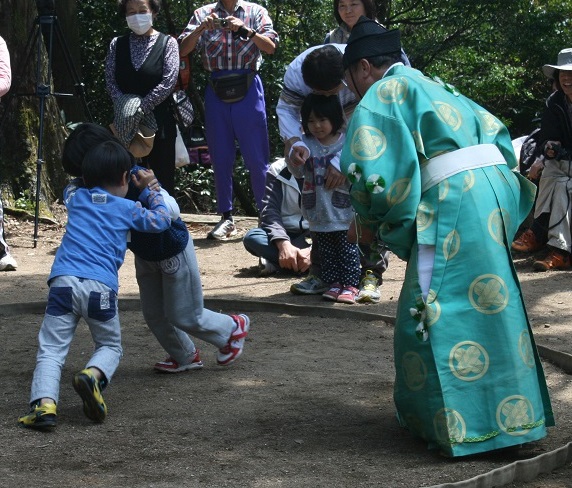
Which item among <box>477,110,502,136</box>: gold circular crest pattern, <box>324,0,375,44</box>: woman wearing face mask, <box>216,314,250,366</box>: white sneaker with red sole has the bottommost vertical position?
<box>216,314,250,366</box>: white sneaker with red sole

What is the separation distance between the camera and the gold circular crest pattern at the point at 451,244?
3.74m

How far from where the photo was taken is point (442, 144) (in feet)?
12.6

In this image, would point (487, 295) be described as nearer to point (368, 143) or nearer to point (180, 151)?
point (368, 143)

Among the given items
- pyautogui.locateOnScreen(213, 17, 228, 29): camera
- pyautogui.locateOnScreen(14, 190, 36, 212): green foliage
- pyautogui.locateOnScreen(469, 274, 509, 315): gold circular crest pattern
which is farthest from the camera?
pyautogui.locateOnScreen(14, 190, 36, 212): green foliage

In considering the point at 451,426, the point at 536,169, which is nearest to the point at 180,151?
the point at 536,169

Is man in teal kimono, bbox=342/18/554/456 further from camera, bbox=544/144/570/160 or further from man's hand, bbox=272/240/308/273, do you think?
camera, bbox=544/144/570/160

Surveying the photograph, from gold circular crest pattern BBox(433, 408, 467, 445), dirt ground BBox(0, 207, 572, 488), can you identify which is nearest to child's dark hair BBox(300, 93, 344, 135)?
dirt ground BBox(0, 207, 572, 488)

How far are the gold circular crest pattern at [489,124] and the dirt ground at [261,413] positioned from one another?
1.14 metres

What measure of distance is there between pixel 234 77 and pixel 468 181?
190 inches

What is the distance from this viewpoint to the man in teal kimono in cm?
369

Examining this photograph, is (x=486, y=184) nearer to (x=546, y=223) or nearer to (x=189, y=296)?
(x=189, y=296)

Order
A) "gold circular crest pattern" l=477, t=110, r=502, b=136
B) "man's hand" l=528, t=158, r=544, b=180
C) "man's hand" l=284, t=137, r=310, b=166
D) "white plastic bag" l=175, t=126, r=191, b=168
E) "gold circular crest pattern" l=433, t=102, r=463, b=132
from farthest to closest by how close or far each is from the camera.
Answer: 1. "white plastic bag" l=175, t=126, r=191, b=168
2. "man's hand" l=528, t=158, r=544, b=180
3. "man's hand" l=284, t=137, r=310, b=166
4. "gold circular crest pattern" l=477, t=110, r=502, b=136
5. "gold circular crest pattern" l=433, t=102, r=463, b=132

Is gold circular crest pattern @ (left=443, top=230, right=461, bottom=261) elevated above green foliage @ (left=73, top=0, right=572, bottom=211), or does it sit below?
below

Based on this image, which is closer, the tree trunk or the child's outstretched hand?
the child's outstretched hand
